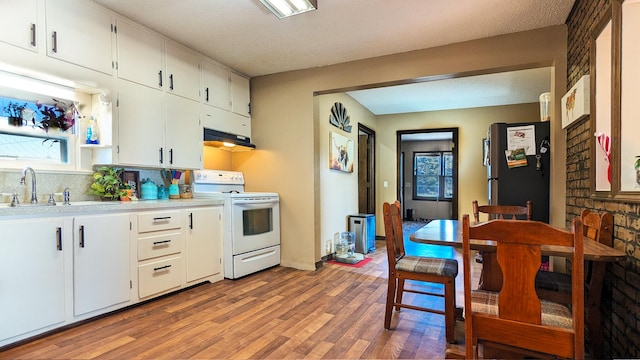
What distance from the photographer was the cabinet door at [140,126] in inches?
109

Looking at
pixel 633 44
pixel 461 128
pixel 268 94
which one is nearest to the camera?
pixel 633 44

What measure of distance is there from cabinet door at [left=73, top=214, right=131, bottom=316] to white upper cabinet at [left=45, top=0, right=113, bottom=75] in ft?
4.04

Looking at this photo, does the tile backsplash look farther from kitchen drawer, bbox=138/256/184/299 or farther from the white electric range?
the white electric range

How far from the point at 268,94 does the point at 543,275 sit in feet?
11.3

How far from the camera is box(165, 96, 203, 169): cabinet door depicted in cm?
319

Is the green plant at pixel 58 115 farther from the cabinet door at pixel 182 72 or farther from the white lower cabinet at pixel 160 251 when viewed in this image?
the white lower cabinet at pixel 160 251

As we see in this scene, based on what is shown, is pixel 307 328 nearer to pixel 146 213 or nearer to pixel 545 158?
pixel 146 213

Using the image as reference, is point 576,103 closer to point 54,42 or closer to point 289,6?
point 289,6

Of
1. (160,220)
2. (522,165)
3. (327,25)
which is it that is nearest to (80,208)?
(160,220)

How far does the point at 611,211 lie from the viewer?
182cm

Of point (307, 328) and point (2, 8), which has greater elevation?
point (2, 8)

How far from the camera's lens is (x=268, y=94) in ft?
13.7

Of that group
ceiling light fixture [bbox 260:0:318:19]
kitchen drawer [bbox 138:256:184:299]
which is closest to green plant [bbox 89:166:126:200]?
kitchen drawer [bbox 138:256:184:299]

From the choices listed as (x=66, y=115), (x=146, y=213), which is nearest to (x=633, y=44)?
(x=146, y=213)
